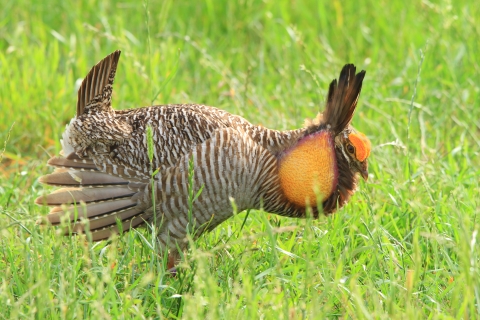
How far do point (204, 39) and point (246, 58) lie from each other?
41 cm

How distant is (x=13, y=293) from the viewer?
12.1 ft

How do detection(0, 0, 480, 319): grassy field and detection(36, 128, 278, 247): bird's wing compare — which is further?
detection(36, 128, 278, 247): bird's wing

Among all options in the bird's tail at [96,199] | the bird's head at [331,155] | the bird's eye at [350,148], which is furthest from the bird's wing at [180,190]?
the bird's eye at [350,148]

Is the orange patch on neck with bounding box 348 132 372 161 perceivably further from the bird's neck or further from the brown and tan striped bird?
the bird's neck

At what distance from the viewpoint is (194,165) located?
408cm

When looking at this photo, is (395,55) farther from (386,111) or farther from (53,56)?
(53,56)

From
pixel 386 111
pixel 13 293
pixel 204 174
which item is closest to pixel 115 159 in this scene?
pixel 204 174

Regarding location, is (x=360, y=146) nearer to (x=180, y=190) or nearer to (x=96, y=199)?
(x=180, y=190)

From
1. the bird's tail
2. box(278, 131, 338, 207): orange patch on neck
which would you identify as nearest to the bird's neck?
box(278, 131, 338, 207): orange patch on neck

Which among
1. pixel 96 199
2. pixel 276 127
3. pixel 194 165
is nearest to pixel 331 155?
pixel 194 165

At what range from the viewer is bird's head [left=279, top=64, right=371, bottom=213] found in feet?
14.0

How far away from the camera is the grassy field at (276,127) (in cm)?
338

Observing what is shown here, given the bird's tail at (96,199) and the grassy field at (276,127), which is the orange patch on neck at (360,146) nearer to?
the grassy field at (276,127)

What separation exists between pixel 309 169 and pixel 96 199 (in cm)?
113
